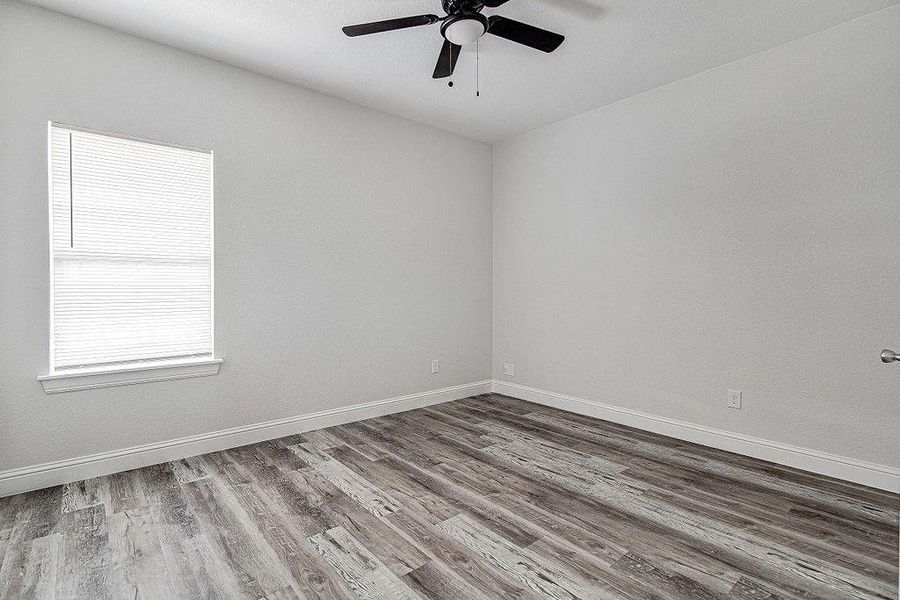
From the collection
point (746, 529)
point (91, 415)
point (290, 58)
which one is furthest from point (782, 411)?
point (91, 415)

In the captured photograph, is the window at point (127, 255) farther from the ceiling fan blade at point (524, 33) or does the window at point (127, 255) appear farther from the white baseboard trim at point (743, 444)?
the white baseboard trim at point (743, 444)

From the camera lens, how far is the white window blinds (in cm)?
266

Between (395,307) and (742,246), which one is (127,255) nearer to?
(395,307)

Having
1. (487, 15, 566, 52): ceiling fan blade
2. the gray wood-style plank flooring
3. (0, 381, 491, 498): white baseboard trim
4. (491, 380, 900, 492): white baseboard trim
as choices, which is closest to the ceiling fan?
(487, 15, 566, 52): ceiling fan blade

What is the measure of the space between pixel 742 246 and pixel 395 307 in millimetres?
2760

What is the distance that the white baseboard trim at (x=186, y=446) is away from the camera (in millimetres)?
2549

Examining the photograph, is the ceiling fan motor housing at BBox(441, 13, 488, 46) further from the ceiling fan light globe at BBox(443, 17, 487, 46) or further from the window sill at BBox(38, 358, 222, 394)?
the window sill at BBox(38, 358, 222, 394)

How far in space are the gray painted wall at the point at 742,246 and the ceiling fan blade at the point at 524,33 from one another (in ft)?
5.27

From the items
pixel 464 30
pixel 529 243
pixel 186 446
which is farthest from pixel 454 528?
pixel 529 243

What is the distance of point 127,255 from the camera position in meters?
2.85

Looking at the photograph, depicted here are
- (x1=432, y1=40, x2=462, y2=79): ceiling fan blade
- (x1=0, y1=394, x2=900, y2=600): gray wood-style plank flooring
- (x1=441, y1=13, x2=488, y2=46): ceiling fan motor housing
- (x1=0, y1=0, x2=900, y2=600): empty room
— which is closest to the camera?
(x1=0, y1=394, x2=900, y2=600): gray wood-style plank flooring

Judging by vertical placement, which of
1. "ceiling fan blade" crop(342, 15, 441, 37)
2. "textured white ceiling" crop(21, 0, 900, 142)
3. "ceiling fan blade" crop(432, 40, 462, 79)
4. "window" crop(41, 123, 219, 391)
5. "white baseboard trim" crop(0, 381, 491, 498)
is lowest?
"white baseboard trim" crop(0, 381, 491, 498)

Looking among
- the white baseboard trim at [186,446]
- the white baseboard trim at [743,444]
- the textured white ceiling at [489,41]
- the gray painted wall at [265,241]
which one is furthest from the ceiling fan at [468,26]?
the white baseboard trim at [743,444]

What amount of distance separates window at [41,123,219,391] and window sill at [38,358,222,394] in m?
0.01
